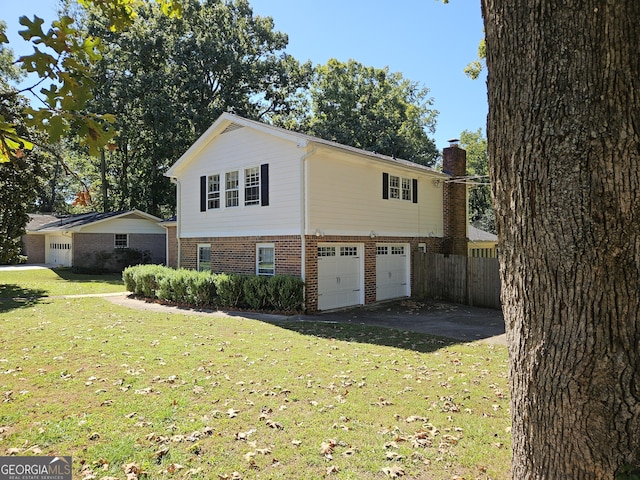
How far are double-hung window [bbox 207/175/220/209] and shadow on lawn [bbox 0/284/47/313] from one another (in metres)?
6.97

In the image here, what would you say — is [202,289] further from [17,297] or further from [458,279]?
[458,279]

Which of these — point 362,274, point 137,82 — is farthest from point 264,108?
point 362,274

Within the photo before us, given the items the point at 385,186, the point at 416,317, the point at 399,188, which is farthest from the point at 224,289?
the point at 399,188

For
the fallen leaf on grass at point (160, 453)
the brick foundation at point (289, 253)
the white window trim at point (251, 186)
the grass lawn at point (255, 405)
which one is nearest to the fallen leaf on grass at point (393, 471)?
the grass lawn at point (255, 405)

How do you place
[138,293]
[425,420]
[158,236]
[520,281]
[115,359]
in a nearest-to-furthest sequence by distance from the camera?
[520,281] → [425,420] → [115,359] → [138,293] → [158,236]

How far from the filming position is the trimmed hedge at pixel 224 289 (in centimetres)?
1332

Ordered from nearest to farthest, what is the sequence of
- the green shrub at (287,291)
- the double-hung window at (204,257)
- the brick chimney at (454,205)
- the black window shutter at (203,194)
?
the green shrub at (287,291) → the black window shutter at (203,194) → the double-hung window at (204,257) → the brick chimney at (454,205)

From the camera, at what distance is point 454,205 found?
19.6 meters

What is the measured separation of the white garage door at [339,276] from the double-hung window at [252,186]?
10.00 feet

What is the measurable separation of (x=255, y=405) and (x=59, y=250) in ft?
107

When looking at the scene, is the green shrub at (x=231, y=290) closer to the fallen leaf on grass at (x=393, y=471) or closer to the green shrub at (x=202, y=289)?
the green shrub at (x=202, y=289)

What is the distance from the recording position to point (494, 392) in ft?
19.9

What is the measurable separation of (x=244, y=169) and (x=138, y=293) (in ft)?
22.6

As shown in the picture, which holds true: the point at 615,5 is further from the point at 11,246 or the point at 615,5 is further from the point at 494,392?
the point at 11,246
